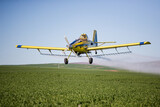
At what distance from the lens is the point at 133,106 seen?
11961 mm

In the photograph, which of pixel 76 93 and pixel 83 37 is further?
pixel 83 37

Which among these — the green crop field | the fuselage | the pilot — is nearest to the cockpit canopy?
the pilot

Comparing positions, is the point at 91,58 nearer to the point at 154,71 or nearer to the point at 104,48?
the point at 104,48

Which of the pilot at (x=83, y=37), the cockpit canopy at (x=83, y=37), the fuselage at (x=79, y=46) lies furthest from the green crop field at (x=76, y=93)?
the cockpit canopy at (x=83, y=37)

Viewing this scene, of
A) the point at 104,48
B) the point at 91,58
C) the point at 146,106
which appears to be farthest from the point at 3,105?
the point at 104,48

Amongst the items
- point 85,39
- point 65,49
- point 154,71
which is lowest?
point 154,71

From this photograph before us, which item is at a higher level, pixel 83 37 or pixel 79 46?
pixel 83 37

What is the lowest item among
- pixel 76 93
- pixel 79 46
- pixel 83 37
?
pixel 76 93

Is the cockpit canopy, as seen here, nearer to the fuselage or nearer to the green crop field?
the fuselage

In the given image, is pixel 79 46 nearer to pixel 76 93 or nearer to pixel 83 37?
pixel 83 37

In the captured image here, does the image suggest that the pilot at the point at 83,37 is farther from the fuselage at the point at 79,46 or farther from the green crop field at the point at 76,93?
the green crop field at the point at 76,93

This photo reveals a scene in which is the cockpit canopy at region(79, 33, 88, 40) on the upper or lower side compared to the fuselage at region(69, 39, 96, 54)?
upper

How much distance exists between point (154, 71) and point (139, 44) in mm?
49259

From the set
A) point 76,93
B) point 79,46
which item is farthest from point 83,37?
point 76,93
